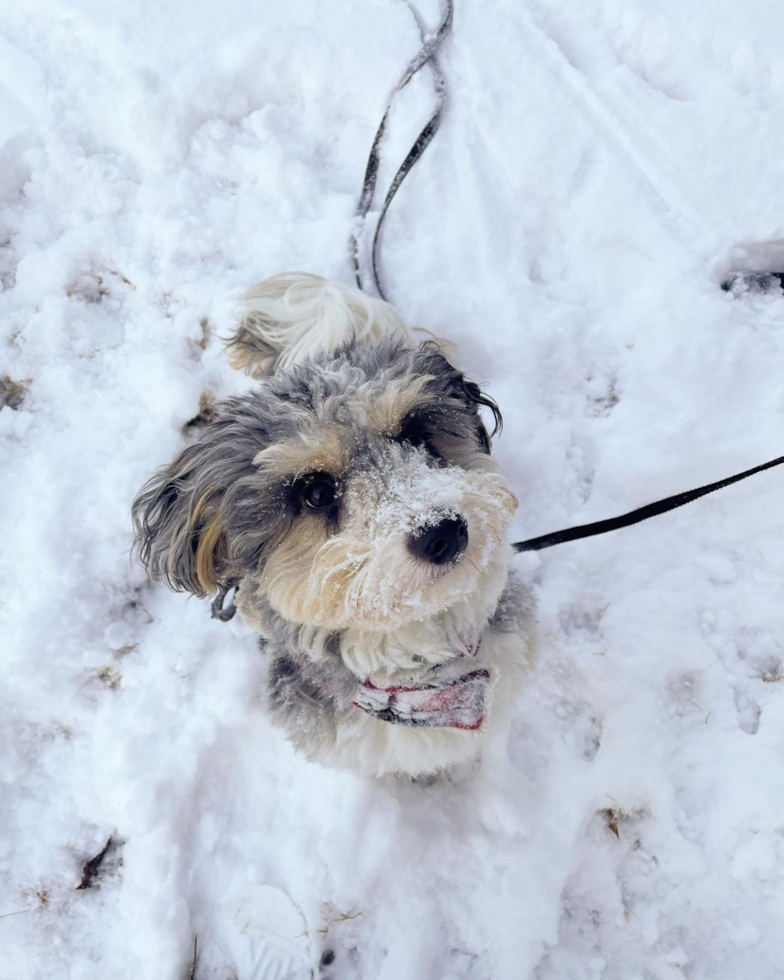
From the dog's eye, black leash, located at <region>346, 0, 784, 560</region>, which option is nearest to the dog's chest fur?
the dog's eye

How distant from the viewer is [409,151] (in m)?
4.31

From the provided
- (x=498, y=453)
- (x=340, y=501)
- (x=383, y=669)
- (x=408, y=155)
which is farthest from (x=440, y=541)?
(x=408, y=155)

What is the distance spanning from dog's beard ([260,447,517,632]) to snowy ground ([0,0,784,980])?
59.5 inches

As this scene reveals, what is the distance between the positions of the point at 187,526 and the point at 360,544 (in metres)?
0.66

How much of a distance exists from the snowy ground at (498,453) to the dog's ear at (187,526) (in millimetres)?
1311

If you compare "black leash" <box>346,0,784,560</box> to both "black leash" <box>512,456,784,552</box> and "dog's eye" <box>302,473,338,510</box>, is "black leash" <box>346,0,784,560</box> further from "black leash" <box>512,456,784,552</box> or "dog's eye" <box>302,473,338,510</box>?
"dog's eye" <box>302,473,338,510</box>

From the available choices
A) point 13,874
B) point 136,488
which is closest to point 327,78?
point 136,488

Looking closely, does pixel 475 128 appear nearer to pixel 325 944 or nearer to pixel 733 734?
pixel 733 734

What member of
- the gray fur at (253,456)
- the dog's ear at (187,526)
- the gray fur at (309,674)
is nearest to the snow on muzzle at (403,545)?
the gray fur at (253,456)

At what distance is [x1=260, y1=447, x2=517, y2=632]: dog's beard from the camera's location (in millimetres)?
1998

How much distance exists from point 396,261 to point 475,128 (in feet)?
3.58

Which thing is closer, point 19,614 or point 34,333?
point 19,614

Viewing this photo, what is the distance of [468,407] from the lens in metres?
2.55

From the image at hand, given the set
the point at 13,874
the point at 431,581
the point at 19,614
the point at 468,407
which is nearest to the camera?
the point at 431,581
